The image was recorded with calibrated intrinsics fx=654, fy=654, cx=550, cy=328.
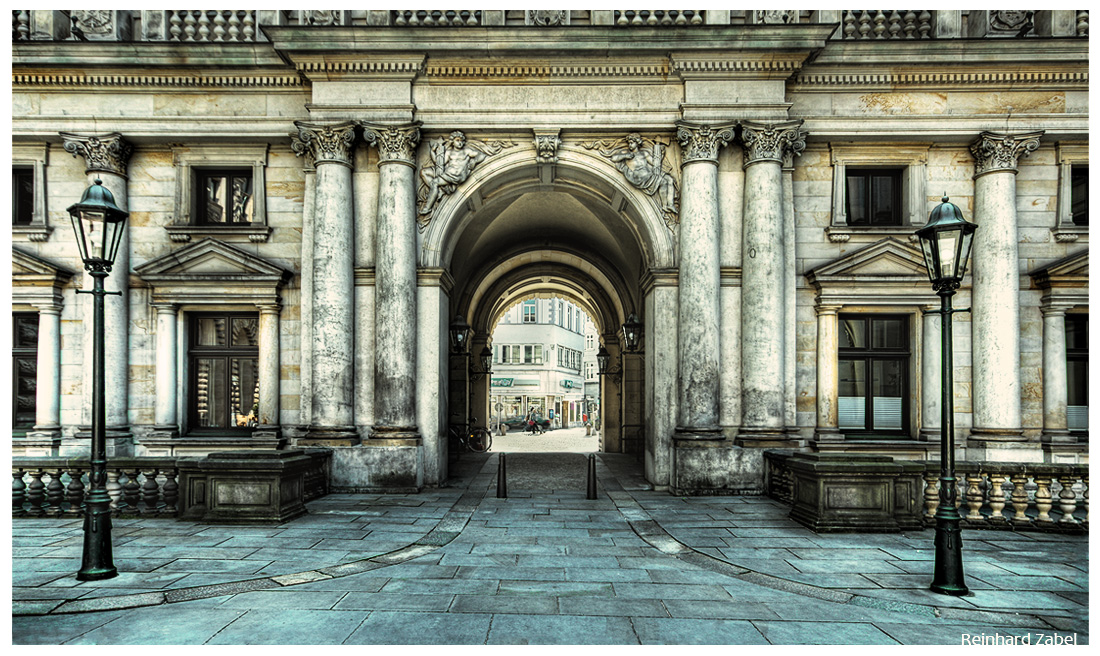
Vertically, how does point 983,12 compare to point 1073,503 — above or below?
above

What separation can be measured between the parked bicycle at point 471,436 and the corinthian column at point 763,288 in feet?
34.6

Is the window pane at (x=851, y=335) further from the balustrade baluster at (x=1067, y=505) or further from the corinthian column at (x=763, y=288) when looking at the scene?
the balustrade baluster at (x=1067, y=505)

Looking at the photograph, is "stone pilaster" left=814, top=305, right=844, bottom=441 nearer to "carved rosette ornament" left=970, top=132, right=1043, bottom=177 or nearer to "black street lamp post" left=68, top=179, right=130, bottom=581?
"carved rosette ornament" left=970, top=132, right=1043, bottom=177

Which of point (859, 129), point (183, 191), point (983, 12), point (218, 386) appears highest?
point (983, 12)

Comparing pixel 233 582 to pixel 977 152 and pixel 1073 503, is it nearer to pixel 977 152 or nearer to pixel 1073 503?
pixel 1073 503

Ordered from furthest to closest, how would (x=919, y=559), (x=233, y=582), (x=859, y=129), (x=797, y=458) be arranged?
(x=859, y=129), (x=797, y=458), (x=919, y=559), (x=233, y=582)

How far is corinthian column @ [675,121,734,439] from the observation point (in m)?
12.0

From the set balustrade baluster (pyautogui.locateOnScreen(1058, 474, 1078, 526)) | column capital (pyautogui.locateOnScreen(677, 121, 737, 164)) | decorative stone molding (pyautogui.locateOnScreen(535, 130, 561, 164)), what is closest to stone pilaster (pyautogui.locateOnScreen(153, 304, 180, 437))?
decorative stone molding (pyautogui.locateOnScreen(535, 130, 561, 164))

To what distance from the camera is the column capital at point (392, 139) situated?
12297mm

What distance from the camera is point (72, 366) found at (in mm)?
13125

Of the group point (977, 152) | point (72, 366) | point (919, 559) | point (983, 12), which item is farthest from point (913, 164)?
point (72, 366)

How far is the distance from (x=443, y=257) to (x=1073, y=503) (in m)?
11.0

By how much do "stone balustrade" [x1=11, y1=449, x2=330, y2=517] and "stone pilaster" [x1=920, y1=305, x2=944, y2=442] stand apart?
43.1ft

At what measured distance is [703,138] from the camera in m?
12.2
